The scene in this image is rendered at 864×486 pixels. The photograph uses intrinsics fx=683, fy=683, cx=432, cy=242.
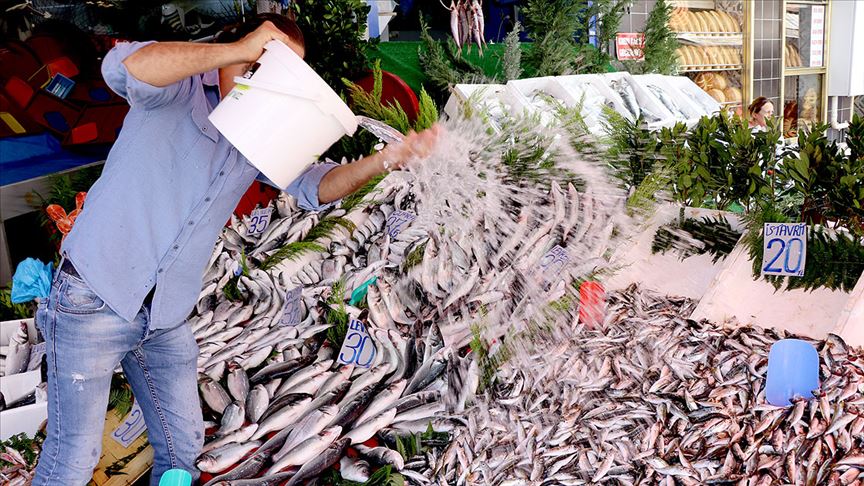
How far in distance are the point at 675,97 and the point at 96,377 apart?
446cm

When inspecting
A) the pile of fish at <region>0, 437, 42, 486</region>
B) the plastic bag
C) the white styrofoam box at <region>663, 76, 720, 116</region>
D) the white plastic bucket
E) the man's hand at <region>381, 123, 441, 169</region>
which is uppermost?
the white plastic bucket

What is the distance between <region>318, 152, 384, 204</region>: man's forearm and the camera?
164 centimetres

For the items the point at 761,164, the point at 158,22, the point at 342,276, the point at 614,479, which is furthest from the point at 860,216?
the point at 158,22

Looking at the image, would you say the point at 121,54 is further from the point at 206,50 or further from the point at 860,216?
Answer: the point at 860,216

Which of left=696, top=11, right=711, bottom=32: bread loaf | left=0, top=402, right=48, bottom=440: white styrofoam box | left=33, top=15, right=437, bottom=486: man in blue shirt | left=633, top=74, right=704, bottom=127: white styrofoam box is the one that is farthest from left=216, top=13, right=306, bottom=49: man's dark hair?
left=696, top=11, right=711, bottom=32: bread loaf

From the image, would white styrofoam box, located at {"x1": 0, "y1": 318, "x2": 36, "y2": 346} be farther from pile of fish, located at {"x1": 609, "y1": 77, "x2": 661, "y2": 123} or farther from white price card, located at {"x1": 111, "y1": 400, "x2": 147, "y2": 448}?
pile of fish, located at {"x1": 609, "y1": 77, "x2": 661, "y2": 123}

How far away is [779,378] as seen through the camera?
1.84 meters

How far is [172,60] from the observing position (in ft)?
4.23

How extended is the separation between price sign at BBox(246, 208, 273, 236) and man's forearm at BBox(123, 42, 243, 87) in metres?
1.67

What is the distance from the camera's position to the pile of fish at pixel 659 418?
5.45 feet

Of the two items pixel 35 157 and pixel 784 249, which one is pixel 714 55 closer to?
pixel 784 249

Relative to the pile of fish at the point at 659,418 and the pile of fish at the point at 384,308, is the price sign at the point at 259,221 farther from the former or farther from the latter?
the pile of fish at the point at 659,418

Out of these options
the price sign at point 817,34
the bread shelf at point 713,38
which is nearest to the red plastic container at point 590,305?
the bread shelf at point 713,38

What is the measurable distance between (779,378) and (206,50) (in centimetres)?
164
